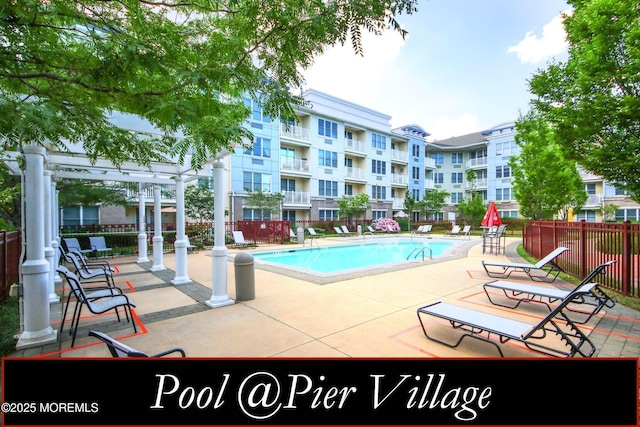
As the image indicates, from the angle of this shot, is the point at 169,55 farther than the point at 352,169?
No

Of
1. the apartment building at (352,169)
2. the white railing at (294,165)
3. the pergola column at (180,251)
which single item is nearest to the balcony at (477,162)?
the apartment building at (352,169)

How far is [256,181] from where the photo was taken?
2744 centimetres

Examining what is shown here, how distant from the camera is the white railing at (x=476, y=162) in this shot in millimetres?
44625

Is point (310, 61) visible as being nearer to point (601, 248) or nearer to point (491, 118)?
point (601, 248)

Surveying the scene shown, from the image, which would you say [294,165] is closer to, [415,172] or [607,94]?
[415,172]

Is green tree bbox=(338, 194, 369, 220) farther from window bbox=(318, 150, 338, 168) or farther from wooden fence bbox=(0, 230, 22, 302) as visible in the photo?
wooden fence bbox=(0, 230, 22, 302)

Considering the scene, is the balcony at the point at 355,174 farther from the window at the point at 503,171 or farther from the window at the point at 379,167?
the window at the point at 503,171

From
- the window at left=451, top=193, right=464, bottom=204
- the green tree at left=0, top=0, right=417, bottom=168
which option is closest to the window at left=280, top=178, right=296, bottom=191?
the green tree at left=0, top=0, right=417, bottom=168

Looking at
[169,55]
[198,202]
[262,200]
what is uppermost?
[169,55]

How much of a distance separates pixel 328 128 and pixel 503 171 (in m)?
26.7

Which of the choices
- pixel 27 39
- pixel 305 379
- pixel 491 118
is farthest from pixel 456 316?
pixel 491 118

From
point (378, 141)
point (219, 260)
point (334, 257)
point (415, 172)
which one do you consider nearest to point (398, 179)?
point (415, 172)

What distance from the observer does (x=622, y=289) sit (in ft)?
22.2

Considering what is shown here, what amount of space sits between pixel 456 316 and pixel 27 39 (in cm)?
605
